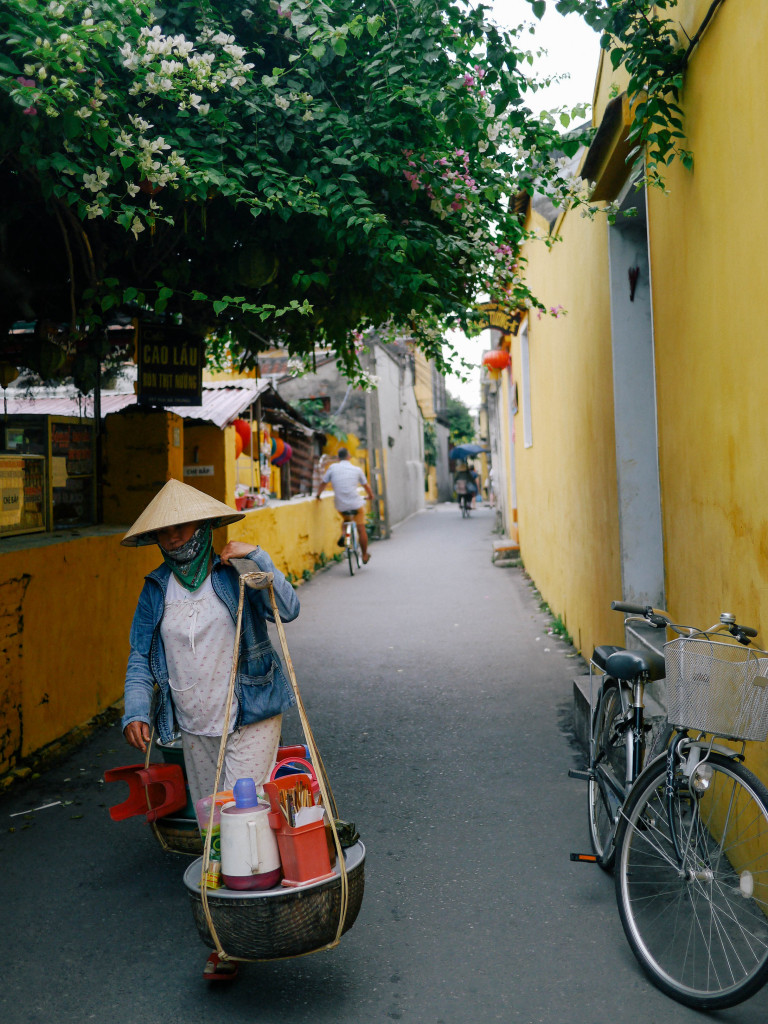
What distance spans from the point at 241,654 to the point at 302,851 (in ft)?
2.93

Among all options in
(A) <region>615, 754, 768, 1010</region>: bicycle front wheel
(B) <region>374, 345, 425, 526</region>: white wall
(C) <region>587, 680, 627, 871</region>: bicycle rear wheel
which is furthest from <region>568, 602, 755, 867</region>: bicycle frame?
(B) <region>374, 345, 425, 526</region>: white wall

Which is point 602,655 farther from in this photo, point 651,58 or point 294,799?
point 651,58

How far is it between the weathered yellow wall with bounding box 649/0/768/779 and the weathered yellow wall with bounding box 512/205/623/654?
185cm

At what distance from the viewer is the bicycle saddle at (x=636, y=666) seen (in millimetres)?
3590

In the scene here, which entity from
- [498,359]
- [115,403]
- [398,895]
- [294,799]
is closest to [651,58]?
[294,799]

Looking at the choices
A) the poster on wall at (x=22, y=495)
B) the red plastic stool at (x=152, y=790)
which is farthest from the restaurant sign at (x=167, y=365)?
the red plastic stool at (x=152, y=790)

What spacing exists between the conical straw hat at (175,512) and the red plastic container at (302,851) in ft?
3.77

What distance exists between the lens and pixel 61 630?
6039 millimetres

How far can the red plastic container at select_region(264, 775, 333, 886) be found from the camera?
2.95m

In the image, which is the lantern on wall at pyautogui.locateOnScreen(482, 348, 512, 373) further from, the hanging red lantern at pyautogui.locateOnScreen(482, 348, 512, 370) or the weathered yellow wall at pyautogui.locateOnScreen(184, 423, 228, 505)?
the weathered yellow wall at pyautogui.locateOnScreen(184, 423, 228, 505)

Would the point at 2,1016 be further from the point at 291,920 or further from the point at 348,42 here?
the point at 348,42

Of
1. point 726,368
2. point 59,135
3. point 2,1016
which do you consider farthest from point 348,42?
point 2,1016

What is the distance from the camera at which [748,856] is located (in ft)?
10.5

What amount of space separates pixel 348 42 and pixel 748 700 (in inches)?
168
